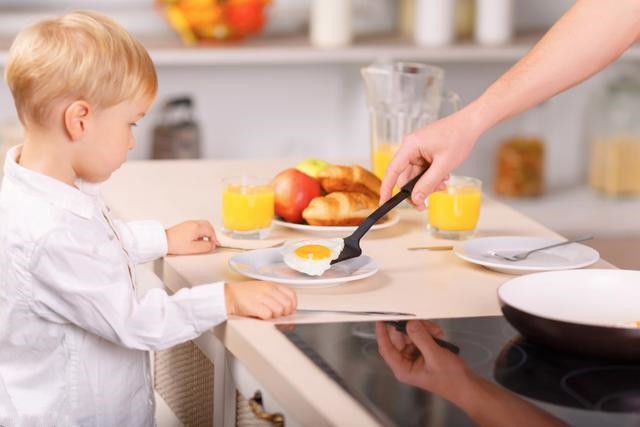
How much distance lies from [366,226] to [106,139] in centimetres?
40

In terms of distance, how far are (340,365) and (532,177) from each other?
2513 millimetres

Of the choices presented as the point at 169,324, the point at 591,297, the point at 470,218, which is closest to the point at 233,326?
the point at 169,324

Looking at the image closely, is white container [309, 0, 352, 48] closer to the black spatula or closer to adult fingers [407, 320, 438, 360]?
the black spatula

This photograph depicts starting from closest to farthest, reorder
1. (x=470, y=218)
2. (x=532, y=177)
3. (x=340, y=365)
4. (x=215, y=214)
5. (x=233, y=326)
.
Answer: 1. (x=340, y=365)
2. (x=233, y=326)
3. (x=470, y=218)
4. (x=215, y=214)
5. (x=532, y=177)

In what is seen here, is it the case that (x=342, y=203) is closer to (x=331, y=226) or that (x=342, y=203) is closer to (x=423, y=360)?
(x=331, y=226)

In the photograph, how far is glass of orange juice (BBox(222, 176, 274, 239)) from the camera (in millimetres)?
1944

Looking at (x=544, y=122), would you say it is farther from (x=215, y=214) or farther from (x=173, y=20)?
(x=215, y=214)

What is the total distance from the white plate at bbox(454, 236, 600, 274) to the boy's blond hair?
54 centimetres

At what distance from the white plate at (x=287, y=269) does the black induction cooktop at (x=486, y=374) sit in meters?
0.17

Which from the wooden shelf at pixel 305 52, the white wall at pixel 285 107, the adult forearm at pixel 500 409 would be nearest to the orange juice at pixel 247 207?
the adult forearm at pixel 500 409

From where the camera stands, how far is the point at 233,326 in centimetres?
150

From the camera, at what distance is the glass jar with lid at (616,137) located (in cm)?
383

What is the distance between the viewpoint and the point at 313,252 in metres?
1.71

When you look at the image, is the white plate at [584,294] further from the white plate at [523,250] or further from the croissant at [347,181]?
the croissant at [347,181]
